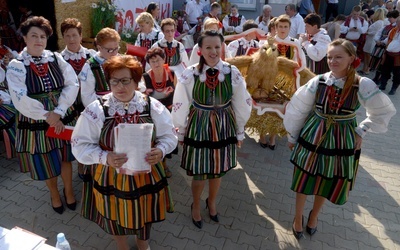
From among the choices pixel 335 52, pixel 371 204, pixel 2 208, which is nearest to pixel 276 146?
pixel 371 204

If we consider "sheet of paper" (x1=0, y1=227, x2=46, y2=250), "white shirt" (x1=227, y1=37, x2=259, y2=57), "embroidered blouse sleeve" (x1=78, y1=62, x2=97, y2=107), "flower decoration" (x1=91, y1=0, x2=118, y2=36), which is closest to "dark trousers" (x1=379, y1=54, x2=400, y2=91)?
"white shirt" (x1=227, y1=37, x2=259, y2=57)

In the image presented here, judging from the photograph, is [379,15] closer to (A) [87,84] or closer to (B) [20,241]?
(A) [87,84]

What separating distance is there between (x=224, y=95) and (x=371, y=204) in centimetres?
240

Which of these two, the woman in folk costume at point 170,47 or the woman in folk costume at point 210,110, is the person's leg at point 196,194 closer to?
the woman in folk costume at point 210,110

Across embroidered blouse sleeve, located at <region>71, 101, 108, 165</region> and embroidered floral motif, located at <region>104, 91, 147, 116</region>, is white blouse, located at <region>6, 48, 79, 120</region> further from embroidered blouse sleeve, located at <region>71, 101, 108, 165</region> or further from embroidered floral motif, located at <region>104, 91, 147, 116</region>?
embroidered floral motif, located at <region>104, 91, 147, 116</region>

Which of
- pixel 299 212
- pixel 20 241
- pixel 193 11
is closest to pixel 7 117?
pixel 20 241

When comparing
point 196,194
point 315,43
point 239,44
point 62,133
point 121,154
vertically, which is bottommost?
point 196,194

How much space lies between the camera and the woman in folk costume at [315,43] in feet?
16.1

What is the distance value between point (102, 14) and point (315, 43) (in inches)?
211

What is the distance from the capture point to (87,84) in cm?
345

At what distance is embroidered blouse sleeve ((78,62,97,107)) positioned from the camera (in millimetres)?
3441

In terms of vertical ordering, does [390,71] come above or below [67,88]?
below

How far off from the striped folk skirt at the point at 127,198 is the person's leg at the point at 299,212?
1.36 metres

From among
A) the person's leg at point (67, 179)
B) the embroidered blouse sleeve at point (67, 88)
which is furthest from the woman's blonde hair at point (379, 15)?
the person's leg at point (67, 179)
